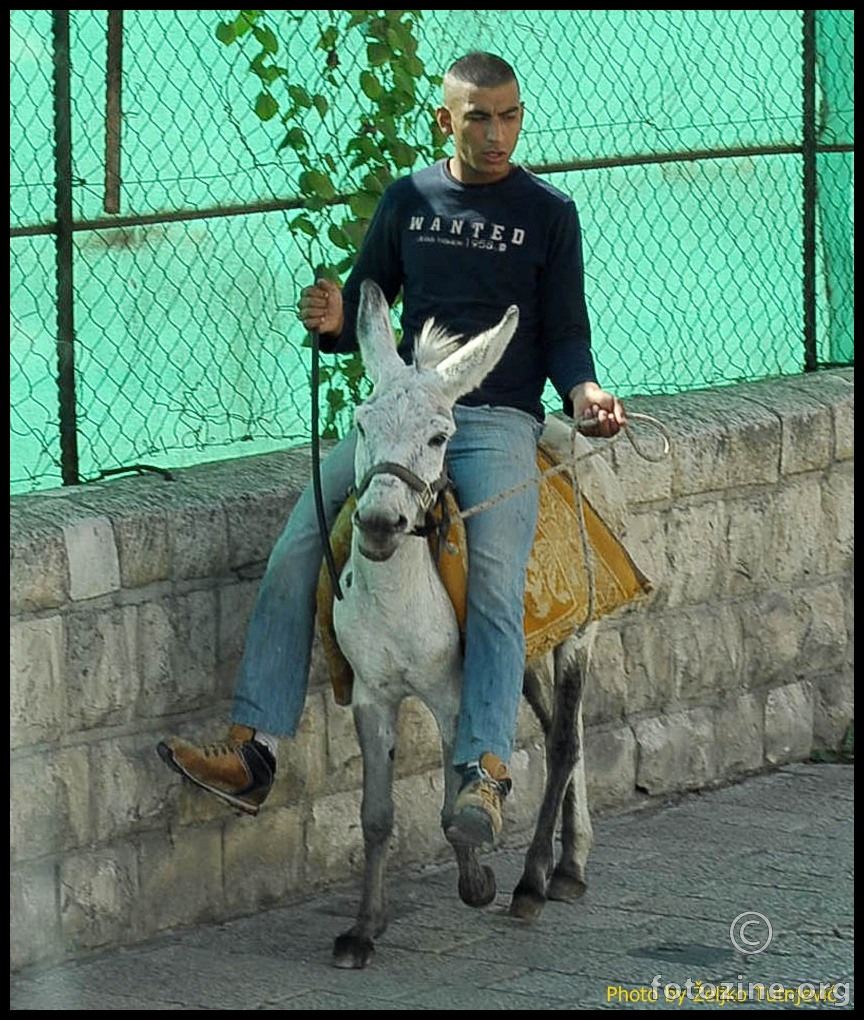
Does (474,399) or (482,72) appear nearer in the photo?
(482,72)

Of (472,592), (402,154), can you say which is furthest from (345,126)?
(472,592)

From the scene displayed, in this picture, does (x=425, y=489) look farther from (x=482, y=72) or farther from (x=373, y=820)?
(x=482, y=72)

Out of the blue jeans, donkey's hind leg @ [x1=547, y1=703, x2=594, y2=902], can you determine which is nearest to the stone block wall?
the blue jeans

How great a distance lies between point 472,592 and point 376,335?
2.39 feet

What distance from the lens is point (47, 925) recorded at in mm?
6328

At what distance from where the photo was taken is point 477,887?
6.59 m

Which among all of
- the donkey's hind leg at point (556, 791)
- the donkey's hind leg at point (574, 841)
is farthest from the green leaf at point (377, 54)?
the donkey's hind leg at point (574, 841)

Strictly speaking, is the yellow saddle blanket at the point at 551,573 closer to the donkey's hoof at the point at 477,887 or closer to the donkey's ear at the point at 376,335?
the donkey's ear at the point at 376,335

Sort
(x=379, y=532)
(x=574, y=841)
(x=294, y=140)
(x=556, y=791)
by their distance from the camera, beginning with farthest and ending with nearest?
(x=294, y=140), (x=574, y=841), (x=556, y=791), (x=379, y=532)

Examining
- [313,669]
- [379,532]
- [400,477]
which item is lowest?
[313,669]

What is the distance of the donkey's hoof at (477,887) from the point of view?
6582 millimetres

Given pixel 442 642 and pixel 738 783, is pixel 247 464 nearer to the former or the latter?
pixel 442 642

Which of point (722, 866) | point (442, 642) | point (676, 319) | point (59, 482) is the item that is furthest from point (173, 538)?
point (676, 319)

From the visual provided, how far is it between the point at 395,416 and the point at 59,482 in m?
1.39
